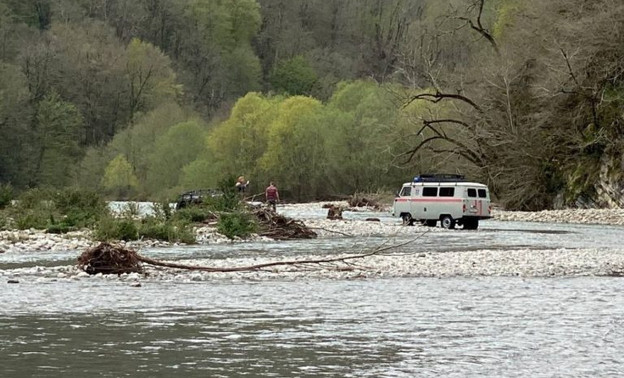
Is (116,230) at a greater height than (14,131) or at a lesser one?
lesser

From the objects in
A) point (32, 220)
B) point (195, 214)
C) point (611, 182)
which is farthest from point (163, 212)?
point (611, 182)

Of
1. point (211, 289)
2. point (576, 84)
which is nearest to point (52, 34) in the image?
point (576, 84)

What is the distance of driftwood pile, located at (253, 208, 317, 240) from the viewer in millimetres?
34438

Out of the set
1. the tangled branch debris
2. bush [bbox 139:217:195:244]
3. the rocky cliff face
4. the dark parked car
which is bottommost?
the tangled branch debris

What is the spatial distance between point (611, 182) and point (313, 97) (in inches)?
2900

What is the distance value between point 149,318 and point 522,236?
23.9 metres

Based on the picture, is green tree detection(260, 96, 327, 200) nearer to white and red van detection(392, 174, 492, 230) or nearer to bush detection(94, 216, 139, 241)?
white and red van detection(392, 174, 492, 230)

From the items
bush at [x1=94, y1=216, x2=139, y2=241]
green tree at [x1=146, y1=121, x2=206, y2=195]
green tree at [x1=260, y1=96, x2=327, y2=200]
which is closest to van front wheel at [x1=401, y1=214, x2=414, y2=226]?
bush at [x1=94, y1=216, x2=139, y2=241]

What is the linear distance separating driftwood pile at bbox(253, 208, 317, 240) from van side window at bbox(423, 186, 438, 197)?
8.39 meters

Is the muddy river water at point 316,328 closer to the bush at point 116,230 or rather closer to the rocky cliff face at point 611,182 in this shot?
the bush at point 116,230

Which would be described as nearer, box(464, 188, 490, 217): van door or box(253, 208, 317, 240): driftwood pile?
box(253, 208, 317, 240): driftwood pile

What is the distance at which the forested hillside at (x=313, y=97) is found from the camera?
54906 millimetres

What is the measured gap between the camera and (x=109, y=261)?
2016 cm

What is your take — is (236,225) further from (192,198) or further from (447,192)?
A: (192,198)
